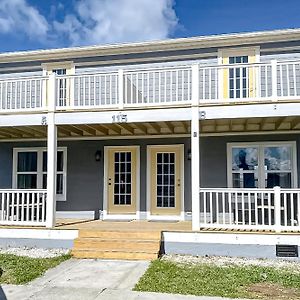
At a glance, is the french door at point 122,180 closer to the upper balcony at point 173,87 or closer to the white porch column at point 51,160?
the upper balcony at point 173,87

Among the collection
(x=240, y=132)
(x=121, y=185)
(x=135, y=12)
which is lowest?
(x=121, y=185)

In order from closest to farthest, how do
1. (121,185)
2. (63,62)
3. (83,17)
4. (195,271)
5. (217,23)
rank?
(195,271) → (121,185) → (63,62) → (217,23) → (83,17)

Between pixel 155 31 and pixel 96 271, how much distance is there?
14.0 m

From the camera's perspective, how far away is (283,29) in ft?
35.0

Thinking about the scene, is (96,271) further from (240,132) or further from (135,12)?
(135,12)

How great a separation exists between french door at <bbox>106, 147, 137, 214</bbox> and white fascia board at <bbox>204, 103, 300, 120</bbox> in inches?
145

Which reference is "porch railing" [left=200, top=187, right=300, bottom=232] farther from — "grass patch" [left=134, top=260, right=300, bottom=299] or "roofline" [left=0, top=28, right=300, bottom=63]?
"roofline" [left=0, top=28, right=300, bottom=63]

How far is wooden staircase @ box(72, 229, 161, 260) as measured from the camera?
7.78 m

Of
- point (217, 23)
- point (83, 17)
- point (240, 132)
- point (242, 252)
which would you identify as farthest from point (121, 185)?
point (83, 17)

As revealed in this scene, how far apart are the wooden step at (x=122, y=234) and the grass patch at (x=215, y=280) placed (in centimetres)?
95

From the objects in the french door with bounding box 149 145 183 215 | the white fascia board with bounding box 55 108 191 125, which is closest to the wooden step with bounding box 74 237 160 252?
the white fascia board with bounding box 55 108 191 125

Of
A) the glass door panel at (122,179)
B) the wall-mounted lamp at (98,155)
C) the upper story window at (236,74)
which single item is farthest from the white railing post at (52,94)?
the upper story window at (236,74)

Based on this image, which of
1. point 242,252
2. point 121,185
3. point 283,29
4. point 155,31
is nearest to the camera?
point 242,252

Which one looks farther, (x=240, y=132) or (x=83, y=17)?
(x=83, y=17)
